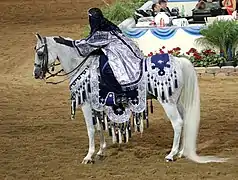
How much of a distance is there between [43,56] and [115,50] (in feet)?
3.06

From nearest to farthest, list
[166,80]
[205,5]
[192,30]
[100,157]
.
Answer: [166,80], [100,157], [192,30], [205,5]

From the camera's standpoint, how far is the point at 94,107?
891 centimetres

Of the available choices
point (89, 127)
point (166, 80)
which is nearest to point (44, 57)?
point (89, 127)

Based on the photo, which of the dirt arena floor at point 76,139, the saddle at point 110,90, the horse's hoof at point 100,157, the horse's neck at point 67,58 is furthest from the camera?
the horse's hoof at point 100,157

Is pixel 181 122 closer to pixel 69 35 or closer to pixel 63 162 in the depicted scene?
pixel 63 162

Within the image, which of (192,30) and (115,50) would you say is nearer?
(115,50)

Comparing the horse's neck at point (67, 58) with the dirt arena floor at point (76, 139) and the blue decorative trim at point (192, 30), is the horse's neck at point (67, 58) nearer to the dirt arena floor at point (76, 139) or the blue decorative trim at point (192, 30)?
the dirt arena floor at point (76, 139)

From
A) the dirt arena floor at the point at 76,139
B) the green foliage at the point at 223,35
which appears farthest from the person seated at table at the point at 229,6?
the dirt arena floor at the point at 76,139

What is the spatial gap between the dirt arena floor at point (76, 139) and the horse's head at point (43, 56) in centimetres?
117

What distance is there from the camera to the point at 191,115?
8.68m

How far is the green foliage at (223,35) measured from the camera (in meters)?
14.8

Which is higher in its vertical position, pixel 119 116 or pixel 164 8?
pixel 164 8

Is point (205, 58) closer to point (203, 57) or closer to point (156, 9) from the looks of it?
point (203, 57)

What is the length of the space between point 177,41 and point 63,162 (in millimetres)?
7076
